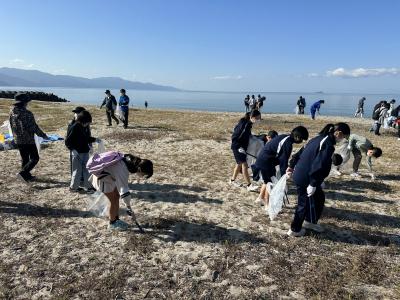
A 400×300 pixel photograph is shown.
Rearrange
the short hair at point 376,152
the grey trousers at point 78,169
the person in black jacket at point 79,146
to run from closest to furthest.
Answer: the person in black jacket at point 79,146 < the grey trousers at point 78,169 < the short hair at point 376,152

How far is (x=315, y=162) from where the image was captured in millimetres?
6395

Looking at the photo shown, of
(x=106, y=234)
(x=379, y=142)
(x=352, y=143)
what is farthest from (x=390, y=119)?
(x=106, y=234)

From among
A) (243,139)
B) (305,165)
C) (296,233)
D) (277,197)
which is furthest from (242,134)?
(296,233)

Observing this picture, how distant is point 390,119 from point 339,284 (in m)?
18.8

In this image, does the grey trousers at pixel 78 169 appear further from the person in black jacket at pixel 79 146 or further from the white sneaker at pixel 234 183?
the white sneaker at pixel 234 183

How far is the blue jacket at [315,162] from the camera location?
6.32 m

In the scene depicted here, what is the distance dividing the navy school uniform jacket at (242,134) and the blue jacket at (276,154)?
1.62 metres

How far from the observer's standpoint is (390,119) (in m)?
20.9

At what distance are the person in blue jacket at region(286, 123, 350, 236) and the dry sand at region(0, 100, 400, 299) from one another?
53cm

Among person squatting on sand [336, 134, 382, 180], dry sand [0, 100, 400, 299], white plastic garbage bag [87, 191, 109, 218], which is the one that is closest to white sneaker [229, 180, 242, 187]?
dry sand [0, 100, 400, 299]

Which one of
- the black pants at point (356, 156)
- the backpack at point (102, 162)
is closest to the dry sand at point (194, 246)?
the black pants at point (356, 156)

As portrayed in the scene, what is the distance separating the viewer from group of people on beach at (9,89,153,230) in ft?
20.9

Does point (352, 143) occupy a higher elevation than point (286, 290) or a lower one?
higher

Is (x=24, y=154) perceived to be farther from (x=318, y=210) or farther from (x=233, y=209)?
(x=318, y=210)
